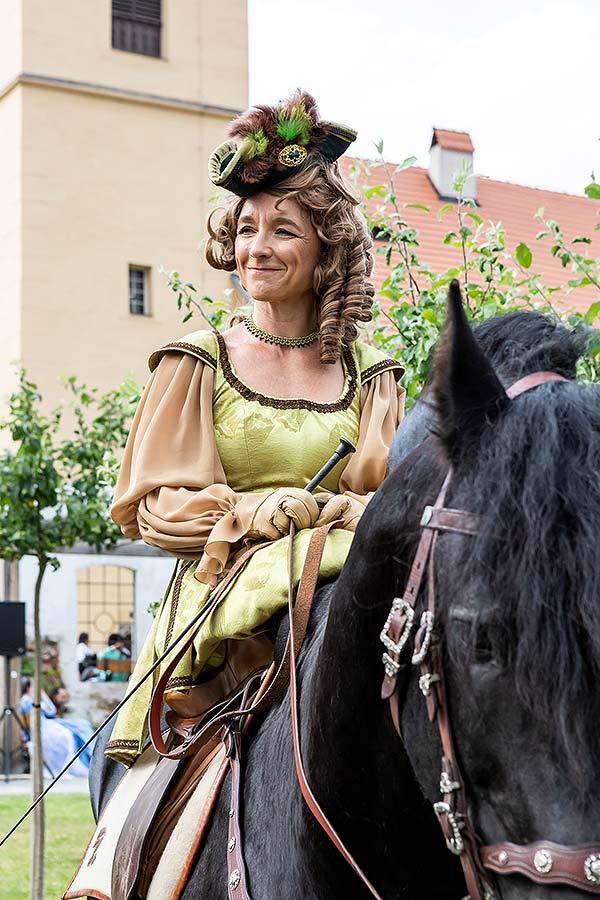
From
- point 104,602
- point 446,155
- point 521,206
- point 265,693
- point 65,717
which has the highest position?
point 446,155

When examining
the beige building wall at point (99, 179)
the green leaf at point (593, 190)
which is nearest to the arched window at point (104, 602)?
the beige building wall at point (99, 179)

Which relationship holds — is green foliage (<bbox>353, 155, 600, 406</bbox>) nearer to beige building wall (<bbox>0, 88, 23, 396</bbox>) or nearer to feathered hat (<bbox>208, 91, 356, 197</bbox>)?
feathered hat (<bbox>208, 91, 356, 197</bbox>)

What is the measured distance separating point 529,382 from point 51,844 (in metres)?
11.2

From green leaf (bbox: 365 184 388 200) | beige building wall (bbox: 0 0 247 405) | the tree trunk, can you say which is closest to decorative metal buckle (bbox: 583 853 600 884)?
green leaf (bbox: 365 184 388 200)

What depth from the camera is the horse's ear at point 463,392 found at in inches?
73.0

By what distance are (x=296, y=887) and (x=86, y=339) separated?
22.9 metres

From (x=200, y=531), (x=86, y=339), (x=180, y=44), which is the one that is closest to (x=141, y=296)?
(x=86, y=339)

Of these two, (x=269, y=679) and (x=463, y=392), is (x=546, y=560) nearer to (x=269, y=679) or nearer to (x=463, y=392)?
(x=463, y=392)

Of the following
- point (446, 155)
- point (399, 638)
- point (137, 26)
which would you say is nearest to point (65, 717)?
point (137, 26)

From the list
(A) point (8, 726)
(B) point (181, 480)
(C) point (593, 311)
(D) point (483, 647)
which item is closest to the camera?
(D) point (483, 647)

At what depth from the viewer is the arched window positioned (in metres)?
24.0

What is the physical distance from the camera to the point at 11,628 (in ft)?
43.7

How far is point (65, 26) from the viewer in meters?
24.9

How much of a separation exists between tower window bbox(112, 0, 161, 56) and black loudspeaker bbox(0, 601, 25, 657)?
50.8 ft
